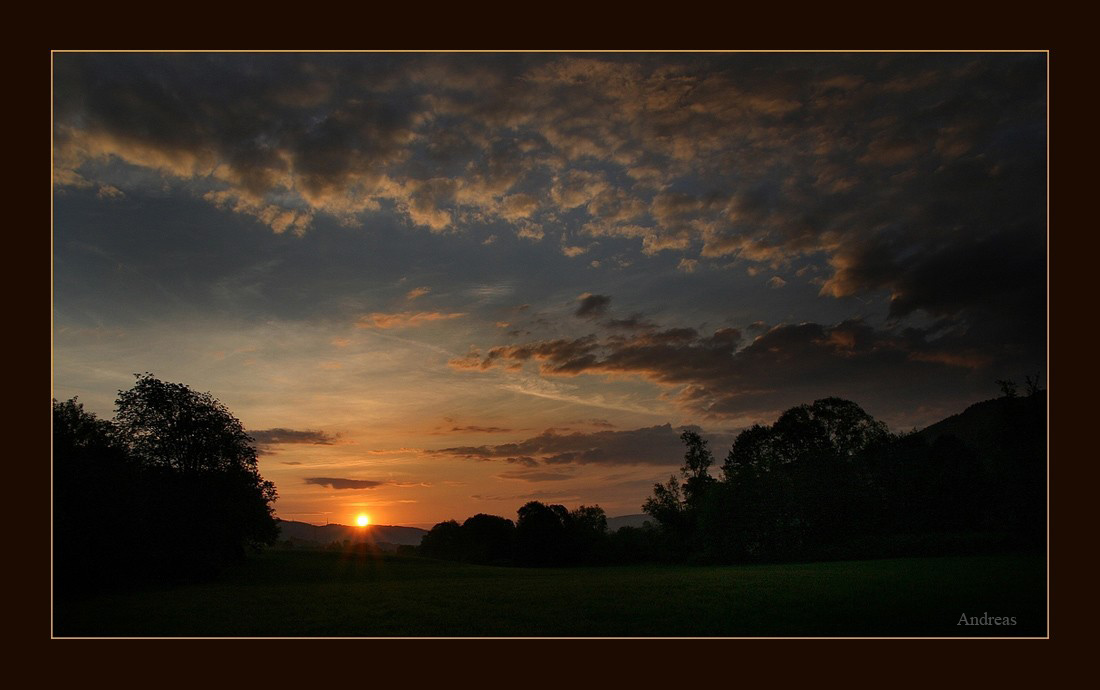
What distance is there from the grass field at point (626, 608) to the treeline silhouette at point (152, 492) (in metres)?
1.61

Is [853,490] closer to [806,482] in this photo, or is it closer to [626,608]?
[806,482]

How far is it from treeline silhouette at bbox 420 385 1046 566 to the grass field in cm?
284

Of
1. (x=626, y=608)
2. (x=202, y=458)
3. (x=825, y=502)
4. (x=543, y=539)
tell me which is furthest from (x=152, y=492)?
(x=825, y=502)

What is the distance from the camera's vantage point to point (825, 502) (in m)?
33.4

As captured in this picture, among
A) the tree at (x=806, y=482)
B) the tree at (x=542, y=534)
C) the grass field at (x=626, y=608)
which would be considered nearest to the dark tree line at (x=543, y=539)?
the tree at (x=542, y=534)

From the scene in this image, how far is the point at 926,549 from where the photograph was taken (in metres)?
27.0

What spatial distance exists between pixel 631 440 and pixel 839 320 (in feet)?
27.2

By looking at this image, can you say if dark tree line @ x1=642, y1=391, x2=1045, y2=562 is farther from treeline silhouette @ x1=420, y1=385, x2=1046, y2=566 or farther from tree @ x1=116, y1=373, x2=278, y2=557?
tree @ x1=116, y1=373, x2=278, y2=557

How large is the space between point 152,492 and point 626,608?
19378 millimetres

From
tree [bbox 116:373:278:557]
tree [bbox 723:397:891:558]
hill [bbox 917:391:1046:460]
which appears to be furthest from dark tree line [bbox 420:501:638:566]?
hill [bbox 917:391:1046:460]

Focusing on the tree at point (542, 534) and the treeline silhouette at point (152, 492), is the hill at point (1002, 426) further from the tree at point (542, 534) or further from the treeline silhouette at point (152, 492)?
the treeline silhouette at point (152, 492)

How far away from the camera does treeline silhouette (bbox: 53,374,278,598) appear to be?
1844 cm

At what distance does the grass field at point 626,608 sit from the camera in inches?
542

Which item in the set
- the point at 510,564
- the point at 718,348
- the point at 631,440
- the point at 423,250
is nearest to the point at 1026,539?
the point at 718,348
